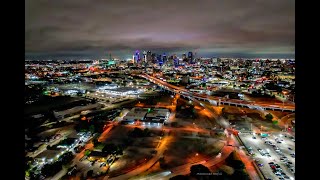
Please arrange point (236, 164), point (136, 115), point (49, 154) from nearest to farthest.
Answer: point (236, 164) < point (49, 154) < point (136, 115)

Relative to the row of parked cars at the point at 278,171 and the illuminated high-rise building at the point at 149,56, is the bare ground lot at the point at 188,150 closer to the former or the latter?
the row of parked cars at the point at 278,171

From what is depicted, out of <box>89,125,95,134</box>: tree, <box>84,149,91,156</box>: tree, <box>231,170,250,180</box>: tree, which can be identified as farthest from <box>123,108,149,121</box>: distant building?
<box>231,170,250,180</box>: tree

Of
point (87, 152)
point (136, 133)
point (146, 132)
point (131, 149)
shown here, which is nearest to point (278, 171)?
point (131, 149)

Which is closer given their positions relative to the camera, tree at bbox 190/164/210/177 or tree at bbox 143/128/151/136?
tree at bbox 190/164/210/177

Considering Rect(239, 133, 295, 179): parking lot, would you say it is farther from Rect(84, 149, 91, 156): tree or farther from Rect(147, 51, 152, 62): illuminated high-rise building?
Rect(147, 51, 152, 62): illuminated high-rise building

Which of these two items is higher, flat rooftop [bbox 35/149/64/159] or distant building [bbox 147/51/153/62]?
distant building [bbox 147/51/153/62]

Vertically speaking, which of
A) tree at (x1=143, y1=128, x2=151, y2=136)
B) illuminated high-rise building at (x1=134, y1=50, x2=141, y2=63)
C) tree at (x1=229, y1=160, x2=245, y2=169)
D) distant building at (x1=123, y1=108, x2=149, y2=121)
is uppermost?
illuminated high-rise building at (x1=134, y1=50, x2=141, y2=63)

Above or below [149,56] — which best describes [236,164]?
below

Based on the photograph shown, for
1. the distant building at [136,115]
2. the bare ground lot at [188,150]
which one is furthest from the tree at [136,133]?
the distant building at [136,115]

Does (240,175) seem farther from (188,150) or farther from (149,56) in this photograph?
(149,56)

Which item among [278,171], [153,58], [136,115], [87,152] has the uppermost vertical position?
[153,58]
